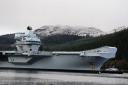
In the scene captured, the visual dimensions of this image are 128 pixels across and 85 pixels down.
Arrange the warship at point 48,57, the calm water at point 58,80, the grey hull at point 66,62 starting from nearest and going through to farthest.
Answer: the calm water at point 58,80 → the warship at point 48,57 → the grey hull at point 66,62

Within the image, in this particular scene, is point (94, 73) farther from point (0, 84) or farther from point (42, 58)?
point (0, 84)

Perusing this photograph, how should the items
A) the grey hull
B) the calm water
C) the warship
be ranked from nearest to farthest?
the calm water, the warship, the grey hull

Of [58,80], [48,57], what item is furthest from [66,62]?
[58,80]

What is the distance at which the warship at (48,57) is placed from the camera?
Answer: 129250 millimetres

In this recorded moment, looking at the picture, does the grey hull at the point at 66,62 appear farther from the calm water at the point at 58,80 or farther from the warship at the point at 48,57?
the calm water at the point at 58,80

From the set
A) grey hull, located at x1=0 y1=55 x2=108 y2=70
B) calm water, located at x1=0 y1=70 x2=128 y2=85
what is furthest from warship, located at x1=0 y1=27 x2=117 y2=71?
calm water, located at x1=0 y1=70 x2=128 y2=85

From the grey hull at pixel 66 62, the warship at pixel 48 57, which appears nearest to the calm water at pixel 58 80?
the warship at pixel 48 57

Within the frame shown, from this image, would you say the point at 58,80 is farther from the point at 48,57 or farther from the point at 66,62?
the point at 48,57

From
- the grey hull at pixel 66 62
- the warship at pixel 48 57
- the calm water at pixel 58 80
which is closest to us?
the calm water at pixel 58 80

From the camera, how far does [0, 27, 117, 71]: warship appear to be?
129 meters

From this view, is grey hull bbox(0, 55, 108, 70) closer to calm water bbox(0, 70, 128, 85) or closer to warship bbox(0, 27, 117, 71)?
warship bbox(0, 27, 117, 71)

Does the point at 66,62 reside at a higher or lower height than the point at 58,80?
lower

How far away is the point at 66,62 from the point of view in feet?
440

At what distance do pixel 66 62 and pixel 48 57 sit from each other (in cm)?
615
